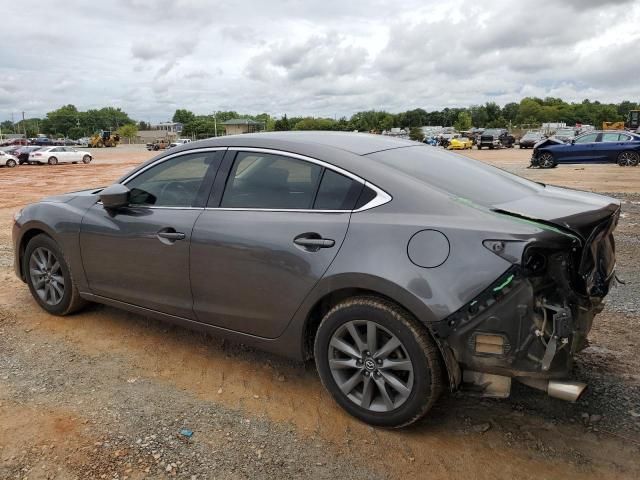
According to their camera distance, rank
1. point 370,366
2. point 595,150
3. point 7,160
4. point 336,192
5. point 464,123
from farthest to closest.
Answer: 1. point 464,123
2. point 7,160
3. point 595,150
4. point 336,192
5. point 370,366

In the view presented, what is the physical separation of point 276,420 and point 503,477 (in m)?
1.26

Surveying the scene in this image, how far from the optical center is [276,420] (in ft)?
10.3

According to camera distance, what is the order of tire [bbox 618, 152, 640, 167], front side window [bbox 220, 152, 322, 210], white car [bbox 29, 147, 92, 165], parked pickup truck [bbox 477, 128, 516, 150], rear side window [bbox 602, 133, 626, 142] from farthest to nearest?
parked pickup truck [bbox 477, 128, 516, 150], white car [bbox 29, 147, 92, 165], rear side window [bbox 602, 133, 626, 142], tire [bbox 618, 152, 640, 167], front side window [bbox 220, 152, 322, 210]

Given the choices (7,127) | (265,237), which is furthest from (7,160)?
(7,127)

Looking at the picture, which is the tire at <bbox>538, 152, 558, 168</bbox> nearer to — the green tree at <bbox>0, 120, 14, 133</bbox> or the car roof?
the car roof

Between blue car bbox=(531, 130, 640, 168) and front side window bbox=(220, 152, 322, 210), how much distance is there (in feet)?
68.9

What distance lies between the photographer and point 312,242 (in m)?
3.01

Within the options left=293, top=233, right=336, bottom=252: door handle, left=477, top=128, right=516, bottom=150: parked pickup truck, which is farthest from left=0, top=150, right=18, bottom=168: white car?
left=293, top=233, right=336, bottom=252: door handle

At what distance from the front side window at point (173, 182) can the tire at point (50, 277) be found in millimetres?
1034

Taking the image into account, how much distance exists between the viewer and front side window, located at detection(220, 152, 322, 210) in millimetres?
3229

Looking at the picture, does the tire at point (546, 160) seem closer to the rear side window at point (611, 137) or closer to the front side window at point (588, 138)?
the front side window at point (588, 138)

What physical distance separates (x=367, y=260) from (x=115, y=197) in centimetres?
205

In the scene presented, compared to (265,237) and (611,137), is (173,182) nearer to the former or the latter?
(265,237)

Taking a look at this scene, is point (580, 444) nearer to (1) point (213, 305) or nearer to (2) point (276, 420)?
(2) point (276, 420)
